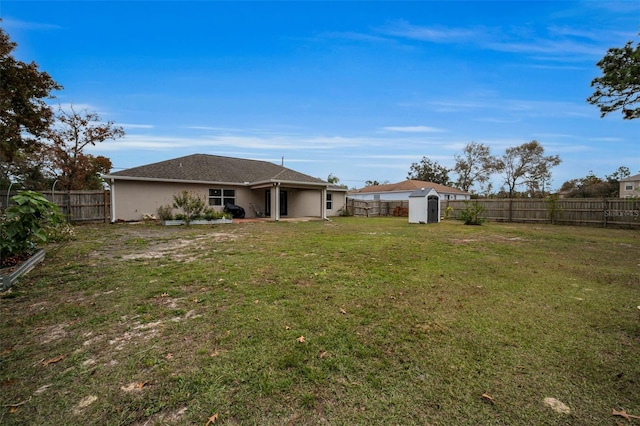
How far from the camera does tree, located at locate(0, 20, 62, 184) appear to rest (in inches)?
480

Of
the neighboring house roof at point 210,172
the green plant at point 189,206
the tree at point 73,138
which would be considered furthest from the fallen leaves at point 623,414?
the tree at point 73,138

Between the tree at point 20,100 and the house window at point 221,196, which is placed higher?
the tree at point 20,100

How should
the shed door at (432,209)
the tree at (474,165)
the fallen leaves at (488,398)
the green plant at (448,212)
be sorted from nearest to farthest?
the fallen leaves at (488,398)
the shed door at (432,209)
the green plant at (448,212)
the tree at (474,165)

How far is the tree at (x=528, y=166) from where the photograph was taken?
34.5m

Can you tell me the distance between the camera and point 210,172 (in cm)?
1859

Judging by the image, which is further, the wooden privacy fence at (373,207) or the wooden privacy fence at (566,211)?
the wooden privacy fence at (373,207)

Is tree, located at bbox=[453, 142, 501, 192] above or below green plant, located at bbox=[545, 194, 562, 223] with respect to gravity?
above

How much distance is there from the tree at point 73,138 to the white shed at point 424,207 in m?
21.4

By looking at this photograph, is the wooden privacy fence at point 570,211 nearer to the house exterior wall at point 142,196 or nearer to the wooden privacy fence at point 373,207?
the wooden privacy fence at point 373,207

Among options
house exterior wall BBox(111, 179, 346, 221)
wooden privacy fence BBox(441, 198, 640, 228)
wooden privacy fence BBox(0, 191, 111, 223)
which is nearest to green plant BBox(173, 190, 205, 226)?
house exterior wall BBox(111, 179, 346, 221)

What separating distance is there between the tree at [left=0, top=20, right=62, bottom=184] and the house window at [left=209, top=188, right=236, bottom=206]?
346 inches

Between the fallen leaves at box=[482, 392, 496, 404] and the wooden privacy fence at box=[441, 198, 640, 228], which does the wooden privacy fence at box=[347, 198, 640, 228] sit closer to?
the wooden privacy fence at box=[441, 198, 640, 228]

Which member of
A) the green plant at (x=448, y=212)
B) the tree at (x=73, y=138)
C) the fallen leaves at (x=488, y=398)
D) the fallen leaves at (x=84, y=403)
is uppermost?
the tree at (x=73, y=138)

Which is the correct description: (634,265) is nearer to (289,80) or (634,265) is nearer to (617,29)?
(617,29)
